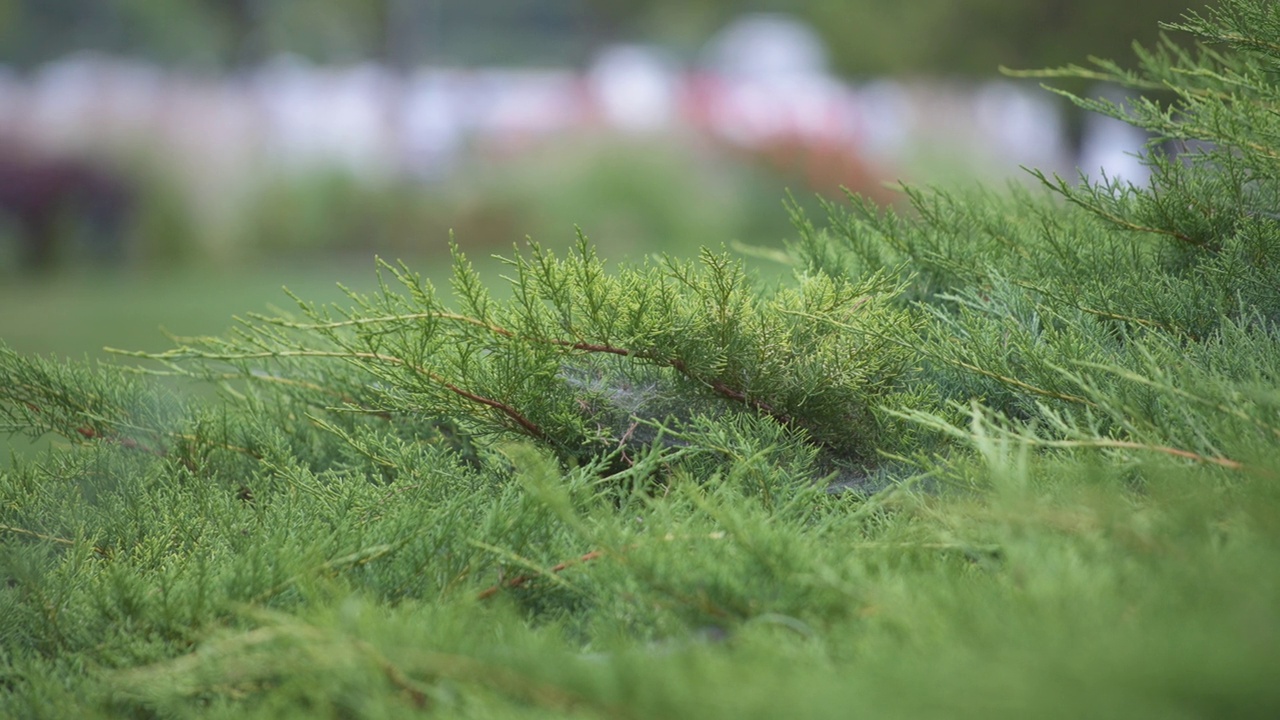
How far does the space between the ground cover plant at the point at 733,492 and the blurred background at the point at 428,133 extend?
4514 mm

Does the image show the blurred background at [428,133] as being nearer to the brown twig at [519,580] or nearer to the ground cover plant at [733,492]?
the ground cover plant at [733,492]

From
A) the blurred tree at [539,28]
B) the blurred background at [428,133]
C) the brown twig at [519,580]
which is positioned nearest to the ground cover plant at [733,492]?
the brown twig at [519,580]

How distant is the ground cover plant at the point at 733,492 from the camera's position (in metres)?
0.48

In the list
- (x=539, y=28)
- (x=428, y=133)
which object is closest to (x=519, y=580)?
(x=428, y=133)

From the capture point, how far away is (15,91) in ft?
26.1

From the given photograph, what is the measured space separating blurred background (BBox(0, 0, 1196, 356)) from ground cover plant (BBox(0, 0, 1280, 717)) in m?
4.51

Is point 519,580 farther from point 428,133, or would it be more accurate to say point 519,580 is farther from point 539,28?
point 539,28

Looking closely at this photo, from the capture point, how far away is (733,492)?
0.70m

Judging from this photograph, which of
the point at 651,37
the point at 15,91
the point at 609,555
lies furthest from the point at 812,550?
the point at 651,37

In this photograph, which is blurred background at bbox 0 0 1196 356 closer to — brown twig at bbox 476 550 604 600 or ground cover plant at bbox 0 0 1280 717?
ground cover plant at bbox 0 0 1280 717

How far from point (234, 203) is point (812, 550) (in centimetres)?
767

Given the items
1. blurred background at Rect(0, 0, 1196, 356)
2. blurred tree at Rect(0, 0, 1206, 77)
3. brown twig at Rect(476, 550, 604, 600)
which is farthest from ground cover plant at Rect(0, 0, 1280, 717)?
blurred tree at Rect(0, 0, 1206, 77)

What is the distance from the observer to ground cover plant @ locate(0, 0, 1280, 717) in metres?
0.48

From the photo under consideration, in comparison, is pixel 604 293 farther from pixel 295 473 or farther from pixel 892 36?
pixel 892 36
